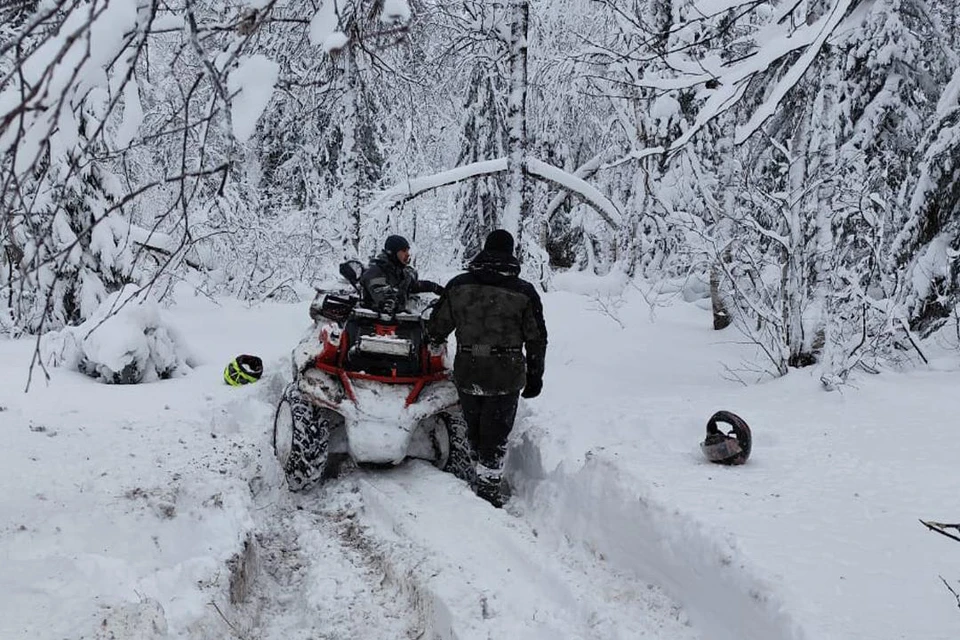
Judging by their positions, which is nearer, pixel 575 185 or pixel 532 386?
pixel 532 386

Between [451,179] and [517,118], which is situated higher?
[517,118]

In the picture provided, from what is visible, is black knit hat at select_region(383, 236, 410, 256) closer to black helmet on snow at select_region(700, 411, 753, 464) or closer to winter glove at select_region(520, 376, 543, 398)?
winter glove at select_region(520, 376, 543, 398)

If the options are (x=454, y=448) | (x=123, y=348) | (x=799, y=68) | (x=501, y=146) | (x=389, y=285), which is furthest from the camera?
(x=501, y=146)

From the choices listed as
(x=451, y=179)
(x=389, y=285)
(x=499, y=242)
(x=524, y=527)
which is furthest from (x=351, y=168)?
(x=524, y=527)

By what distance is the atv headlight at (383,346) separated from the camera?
228 inches

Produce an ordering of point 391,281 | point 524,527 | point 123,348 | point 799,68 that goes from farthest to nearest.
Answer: point 123,348 → point 391,281 → point 524,527 → point 799,68

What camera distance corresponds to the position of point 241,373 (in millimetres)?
7773

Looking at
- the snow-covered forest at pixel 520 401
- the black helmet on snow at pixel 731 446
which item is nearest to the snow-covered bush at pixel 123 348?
the snow-covered forest at pixel 520 401

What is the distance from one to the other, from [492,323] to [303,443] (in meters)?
1.62

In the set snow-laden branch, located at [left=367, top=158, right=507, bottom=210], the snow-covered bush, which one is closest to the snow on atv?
the snow-covered bush

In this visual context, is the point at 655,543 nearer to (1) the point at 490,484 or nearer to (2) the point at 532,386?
(1) the point at 490,484

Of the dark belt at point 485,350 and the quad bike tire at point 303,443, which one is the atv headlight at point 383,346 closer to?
the dark belt at point 485,350

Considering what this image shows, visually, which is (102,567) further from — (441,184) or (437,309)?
(441,184)

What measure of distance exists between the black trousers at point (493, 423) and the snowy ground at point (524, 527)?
0.99 ft
